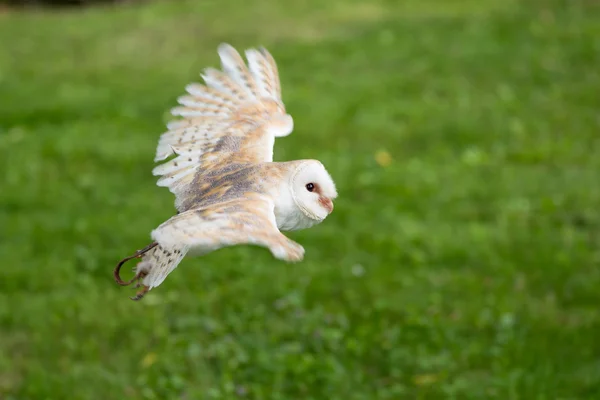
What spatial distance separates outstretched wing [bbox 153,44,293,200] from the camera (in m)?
2.47

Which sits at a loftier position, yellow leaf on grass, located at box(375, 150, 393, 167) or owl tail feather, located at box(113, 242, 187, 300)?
owl tail feather, located at box(113, 242, 187, 300)

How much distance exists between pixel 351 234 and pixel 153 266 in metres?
4.62

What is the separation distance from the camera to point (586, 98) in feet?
30.8

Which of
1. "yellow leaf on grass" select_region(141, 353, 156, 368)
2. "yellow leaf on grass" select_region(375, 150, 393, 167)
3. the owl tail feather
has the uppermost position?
the owl tail feather

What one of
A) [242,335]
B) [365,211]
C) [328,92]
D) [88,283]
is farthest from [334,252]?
[328,92]

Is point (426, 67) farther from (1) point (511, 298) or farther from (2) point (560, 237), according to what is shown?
(1) point (511, 298)

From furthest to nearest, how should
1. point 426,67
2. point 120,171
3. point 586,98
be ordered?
point 426,67 < point 586,98 < point 120,171

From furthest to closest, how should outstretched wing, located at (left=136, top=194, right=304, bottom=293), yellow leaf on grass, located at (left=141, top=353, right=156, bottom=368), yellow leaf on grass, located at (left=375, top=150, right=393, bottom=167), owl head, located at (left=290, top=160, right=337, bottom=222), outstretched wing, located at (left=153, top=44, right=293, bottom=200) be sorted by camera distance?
yellow leaf on grass, located at (left=375, top=150, right=393, bottom=167) < yellow leaf on grass, located at (left=141, top=353, right=156, bottom=368) < outstretched wing, located at (left=153, top=44, right=293, bottom=200) < owl head, located at (left=290, top=160, right=337, bottom=222) < outstretched wing, located at (left=136, top=194, right=304, bottom=293)


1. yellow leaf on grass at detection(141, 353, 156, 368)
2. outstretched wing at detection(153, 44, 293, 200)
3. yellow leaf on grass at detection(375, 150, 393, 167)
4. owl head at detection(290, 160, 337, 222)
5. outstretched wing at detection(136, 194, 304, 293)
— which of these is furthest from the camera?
yellow leaf on grass at detection(375, 150, 393, 167)

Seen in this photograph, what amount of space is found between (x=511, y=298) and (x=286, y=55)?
6.01m

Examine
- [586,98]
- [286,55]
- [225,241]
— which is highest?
[225,241]

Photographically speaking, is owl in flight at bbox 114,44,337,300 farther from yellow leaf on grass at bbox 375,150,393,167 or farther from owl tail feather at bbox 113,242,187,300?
yellow leaf on grass at bbox 375,150,393,167

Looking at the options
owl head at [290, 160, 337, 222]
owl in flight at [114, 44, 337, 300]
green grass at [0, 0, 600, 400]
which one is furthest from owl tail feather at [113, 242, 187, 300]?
green grass at [0, 0, 600, 400]

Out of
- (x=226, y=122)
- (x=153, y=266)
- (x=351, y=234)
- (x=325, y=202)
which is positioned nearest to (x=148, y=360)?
(x=351, y=234)
